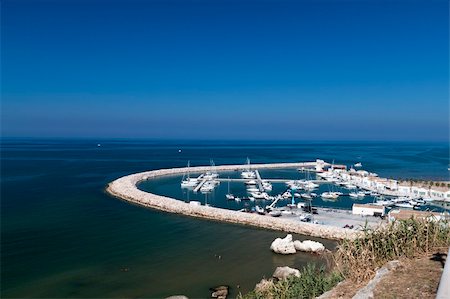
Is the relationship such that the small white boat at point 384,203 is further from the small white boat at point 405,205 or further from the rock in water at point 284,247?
the rock in water at point 284,247

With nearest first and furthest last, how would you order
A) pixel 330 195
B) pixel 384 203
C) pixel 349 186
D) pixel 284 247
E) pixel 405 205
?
pixel 284 247
pixel 405 205
pixel 384 203
pixel 330 195
pixel 349 186

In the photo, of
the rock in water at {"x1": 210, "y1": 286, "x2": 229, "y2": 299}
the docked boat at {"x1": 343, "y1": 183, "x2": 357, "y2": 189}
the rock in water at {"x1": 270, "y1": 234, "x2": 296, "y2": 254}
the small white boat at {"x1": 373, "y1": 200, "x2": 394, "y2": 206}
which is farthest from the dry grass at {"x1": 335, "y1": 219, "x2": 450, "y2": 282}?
the docked boat at {"x1": 343, "y1": 183, "x2": 357, "y2": 189}

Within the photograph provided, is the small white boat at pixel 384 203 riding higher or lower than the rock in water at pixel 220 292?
lower

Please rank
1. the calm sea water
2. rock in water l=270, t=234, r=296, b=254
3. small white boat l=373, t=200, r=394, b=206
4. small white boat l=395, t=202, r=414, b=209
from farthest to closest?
small white boat l=373, t=200, r=394, b=206 → small white boat l=395, t=202, r=414, b=209 → rock in water l=270, t=234, r=296, b=254 → the calm sea water

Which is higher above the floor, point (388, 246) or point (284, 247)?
point (388, 246)

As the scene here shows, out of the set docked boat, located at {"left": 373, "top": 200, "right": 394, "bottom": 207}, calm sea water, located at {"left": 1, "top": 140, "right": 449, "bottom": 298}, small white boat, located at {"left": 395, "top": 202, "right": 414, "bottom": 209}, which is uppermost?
calm sea water, located at {"left": 1, "top": 140, "right": 449, "bottom": 298}

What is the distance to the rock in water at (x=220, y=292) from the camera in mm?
14719

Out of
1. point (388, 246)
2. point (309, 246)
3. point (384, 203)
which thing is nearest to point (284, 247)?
point (309, 246)

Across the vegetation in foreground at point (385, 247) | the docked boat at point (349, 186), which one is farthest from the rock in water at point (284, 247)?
the docked boat at point (349, 186)

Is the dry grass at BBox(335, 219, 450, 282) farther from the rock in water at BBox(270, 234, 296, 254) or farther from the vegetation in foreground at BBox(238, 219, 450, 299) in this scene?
the rock in water at BBox(270, 234, 296, 254)

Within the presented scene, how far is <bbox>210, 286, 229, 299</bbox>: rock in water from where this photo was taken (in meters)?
14.7

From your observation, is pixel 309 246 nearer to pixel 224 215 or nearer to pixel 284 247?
pixel 284 247

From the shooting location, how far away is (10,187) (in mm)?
44125

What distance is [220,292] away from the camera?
48.9ft
